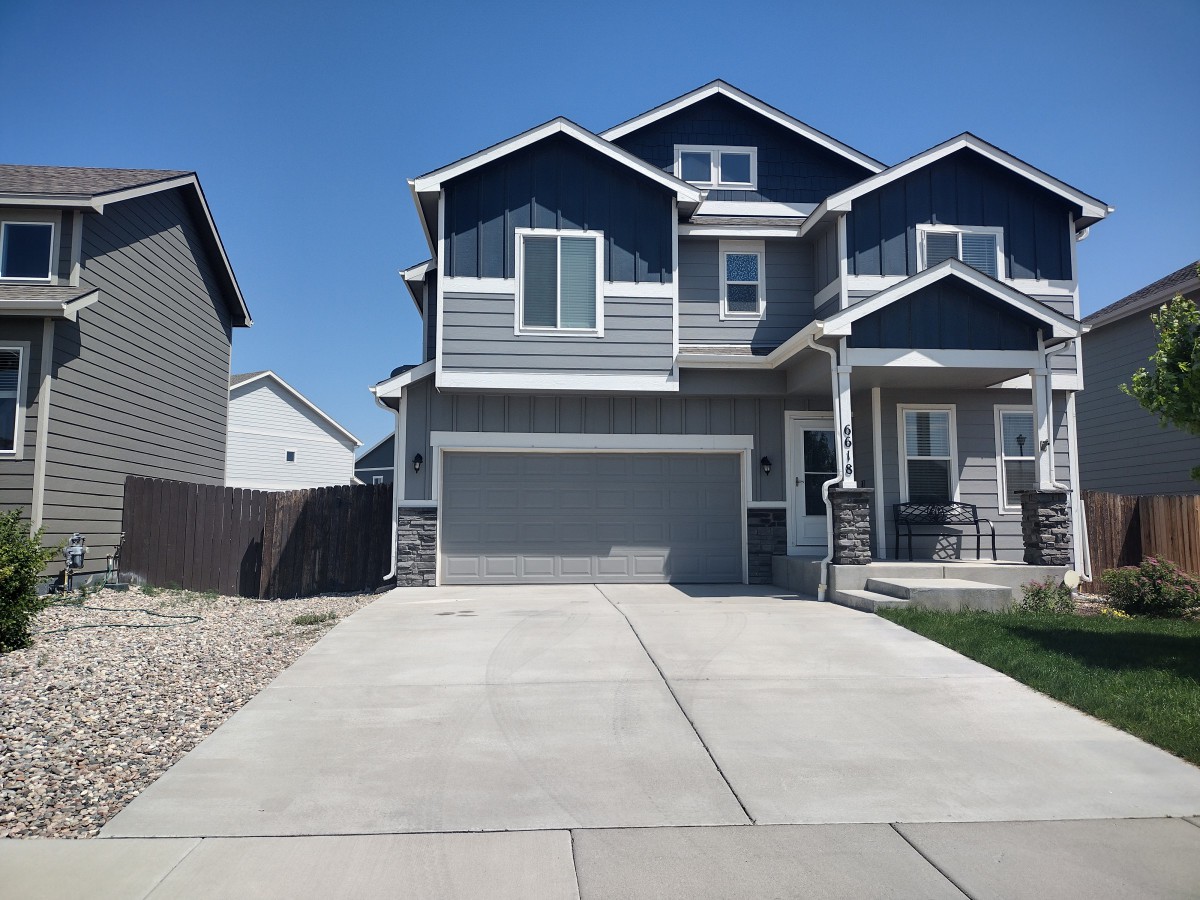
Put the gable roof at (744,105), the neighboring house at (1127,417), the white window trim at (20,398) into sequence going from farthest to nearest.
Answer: the neighboring house at (1127,417), the gable roof at (744,105), the white window trim at (20,398)

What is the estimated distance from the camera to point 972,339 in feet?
39.1

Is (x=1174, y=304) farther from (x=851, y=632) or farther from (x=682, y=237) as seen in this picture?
(x=682, y=237)

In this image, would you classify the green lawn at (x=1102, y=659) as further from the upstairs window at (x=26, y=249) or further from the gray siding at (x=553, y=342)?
the upstairs window at (x=26, y=249)

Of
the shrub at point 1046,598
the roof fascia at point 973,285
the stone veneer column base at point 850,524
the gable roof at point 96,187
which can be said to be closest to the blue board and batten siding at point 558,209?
the roof fascia at point 973,285

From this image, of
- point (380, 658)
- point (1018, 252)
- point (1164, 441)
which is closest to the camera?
point (380, 658)

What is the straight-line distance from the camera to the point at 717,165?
51.5 feet

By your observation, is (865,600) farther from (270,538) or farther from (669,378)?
(270,538)

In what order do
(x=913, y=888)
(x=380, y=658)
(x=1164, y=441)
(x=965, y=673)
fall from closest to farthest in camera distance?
(x=913, y=888), (x=965, y=673), (x=380, y=658), (x=1164, y=441)

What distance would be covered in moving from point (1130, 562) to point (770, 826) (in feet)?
41.0

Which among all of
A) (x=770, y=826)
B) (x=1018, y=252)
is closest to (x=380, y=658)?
(x=770, y=826)

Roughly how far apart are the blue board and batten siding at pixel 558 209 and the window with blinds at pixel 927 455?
172 inches

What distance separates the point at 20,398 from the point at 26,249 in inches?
89.0

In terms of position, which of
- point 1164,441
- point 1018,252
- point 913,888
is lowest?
point 913,888

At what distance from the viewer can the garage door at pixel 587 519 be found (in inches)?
550
